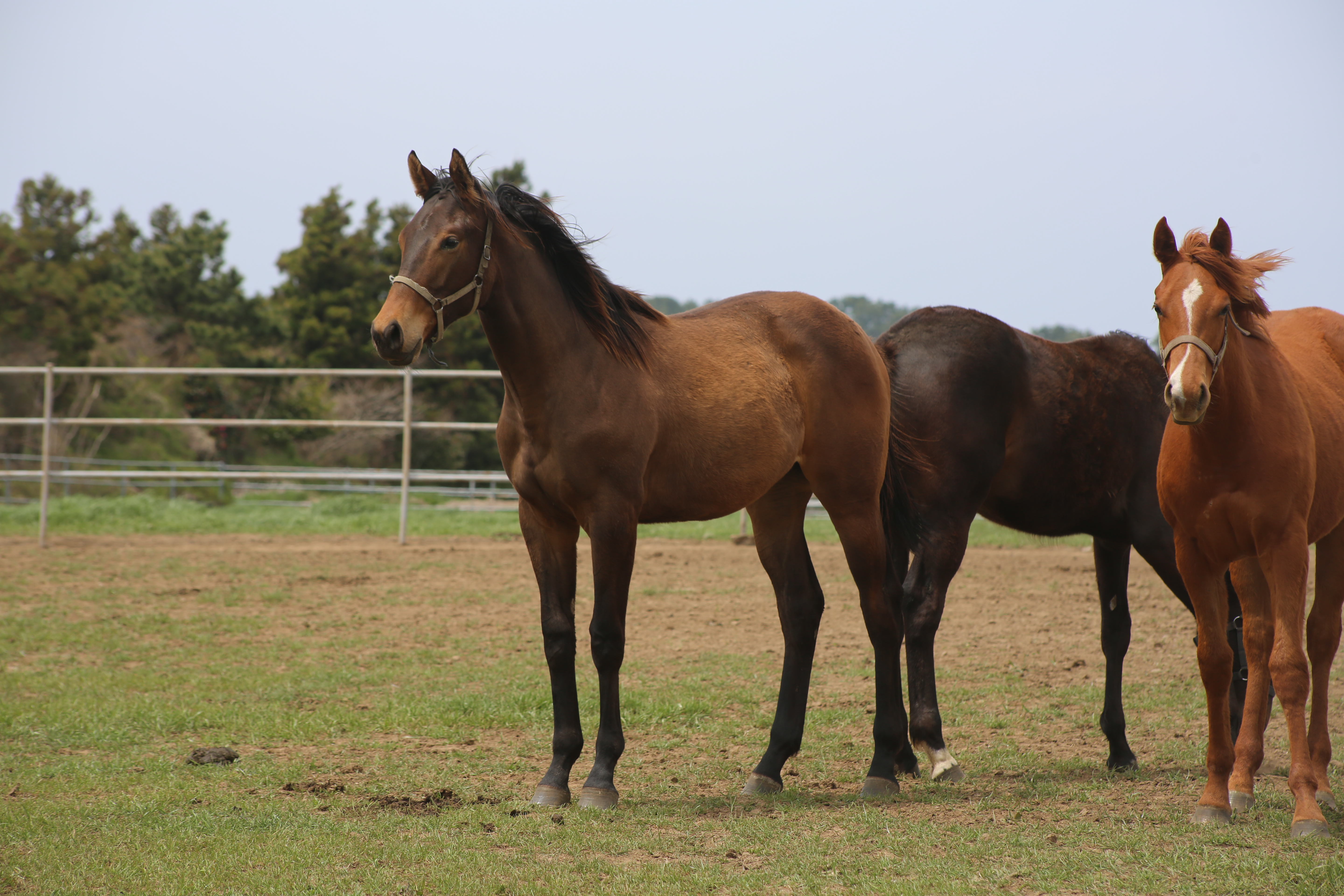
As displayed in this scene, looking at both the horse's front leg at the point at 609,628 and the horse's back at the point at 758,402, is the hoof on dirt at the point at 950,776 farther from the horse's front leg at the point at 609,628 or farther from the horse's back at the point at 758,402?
the horse's front leg at the point at 609,628

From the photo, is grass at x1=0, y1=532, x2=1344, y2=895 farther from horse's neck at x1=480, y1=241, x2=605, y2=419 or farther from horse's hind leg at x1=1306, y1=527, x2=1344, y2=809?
horse's neck at x1=480, y1=241, x2=605, y2=419

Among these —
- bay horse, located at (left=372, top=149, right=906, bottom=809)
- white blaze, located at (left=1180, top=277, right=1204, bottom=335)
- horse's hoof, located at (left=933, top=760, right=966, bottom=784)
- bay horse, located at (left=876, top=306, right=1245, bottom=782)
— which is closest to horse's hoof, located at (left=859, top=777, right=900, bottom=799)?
bay horse, located at (left=372, top=149, right=906, bottom=809)

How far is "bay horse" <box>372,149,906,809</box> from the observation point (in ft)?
12.9

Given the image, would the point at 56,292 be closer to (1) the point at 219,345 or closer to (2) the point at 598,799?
(1) the point at 219,345

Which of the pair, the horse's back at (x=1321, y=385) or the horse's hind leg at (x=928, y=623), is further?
the horse's hind leg at (x=928, y=623)

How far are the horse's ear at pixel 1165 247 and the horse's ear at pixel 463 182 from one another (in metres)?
2.47

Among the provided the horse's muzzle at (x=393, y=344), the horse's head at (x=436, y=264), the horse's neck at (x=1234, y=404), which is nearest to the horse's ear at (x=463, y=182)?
the horse's head at (x=436, y=264)

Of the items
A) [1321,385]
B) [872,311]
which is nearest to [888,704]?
[1321,385]

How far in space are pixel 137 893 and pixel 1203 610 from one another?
3612 millimetres

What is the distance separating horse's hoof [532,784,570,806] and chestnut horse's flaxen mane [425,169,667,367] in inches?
66.2

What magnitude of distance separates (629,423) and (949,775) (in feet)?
6.82

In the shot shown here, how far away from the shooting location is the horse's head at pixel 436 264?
3.62 m

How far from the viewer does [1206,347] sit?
3.43 m

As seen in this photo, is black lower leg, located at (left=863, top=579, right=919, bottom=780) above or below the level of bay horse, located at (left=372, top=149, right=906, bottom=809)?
below
